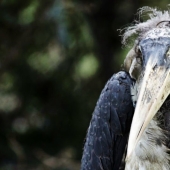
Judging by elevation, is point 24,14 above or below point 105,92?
above

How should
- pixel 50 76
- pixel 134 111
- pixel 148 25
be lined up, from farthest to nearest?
pixel 50 76
pixel 148 25
pixel 134 111

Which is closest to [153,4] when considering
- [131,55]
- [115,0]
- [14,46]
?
[115,0]

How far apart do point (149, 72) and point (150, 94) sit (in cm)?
11

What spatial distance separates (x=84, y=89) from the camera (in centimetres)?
578

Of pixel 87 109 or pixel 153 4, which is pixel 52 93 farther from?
pixel 153 4

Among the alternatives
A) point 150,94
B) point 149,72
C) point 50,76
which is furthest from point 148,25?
point 50,76

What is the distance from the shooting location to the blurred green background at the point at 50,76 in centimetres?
533

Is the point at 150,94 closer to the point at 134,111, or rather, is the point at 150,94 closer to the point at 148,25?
the point at 134,111

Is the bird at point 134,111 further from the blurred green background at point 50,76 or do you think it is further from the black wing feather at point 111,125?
the blurred green background at point 50,76

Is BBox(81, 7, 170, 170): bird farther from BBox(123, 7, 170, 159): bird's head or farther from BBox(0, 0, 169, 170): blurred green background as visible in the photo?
BBox(0, 0, 169, 170): blurred green background

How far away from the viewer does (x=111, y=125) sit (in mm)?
3271

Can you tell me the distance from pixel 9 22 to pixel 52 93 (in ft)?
2.66

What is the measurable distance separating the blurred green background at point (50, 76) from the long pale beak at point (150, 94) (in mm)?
2275

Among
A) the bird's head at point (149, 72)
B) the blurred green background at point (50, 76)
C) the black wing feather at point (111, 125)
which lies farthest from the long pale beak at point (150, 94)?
the blurred green background at point (50, 76)
